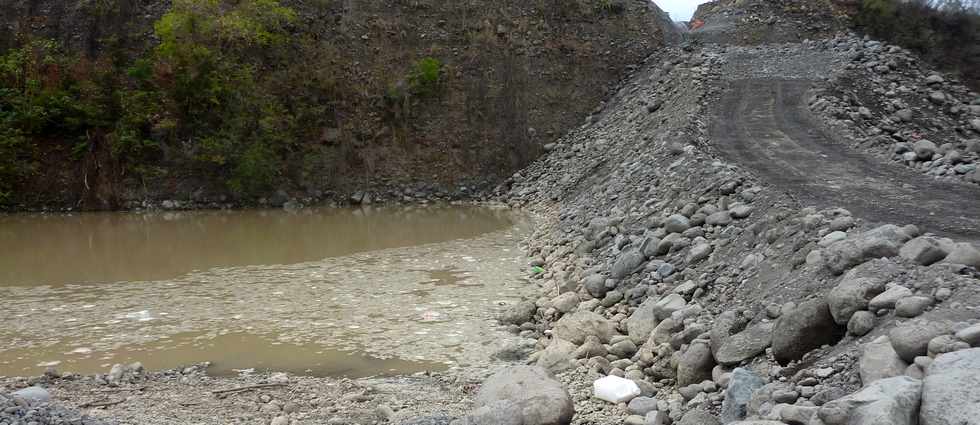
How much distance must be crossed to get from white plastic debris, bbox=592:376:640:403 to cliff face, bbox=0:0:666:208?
16.2m

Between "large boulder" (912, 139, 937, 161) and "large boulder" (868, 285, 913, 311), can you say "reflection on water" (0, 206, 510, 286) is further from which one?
"large boulder" (868, 285, 913, 311)

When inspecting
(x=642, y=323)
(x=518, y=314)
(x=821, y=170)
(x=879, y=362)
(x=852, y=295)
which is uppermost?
(x=821, y=170)

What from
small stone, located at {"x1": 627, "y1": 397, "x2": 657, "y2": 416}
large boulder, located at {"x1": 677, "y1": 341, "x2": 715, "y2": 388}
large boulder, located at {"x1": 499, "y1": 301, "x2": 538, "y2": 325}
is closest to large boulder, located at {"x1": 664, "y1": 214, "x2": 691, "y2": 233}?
large boulder, located at {"x1": 499, "y1": 301, "x2": 538, "y2": 325}

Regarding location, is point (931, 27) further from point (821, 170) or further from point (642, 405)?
point (642, 405)

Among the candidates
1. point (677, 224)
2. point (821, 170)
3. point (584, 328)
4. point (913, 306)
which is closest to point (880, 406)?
point (913, 306)

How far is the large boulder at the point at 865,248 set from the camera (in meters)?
5.87

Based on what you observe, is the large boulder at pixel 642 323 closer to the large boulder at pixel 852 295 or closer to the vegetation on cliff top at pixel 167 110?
the large boulder at pixel 852 295

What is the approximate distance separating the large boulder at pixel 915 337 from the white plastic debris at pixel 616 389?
245 cm

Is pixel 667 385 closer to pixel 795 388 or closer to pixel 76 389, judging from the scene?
pixel 795 388

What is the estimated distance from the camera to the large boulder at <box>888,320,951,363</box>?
422cm

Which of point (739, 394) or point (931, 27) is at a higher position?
point (931, 27)

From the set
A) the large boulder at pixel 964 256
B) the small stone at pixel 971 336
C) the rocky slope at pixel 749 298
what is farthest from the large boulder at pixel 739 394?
the large boulder at pixel 964 256

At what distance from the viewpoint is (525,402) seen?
18.8ft

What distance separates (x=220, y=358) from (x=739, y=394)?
19.9 feet
